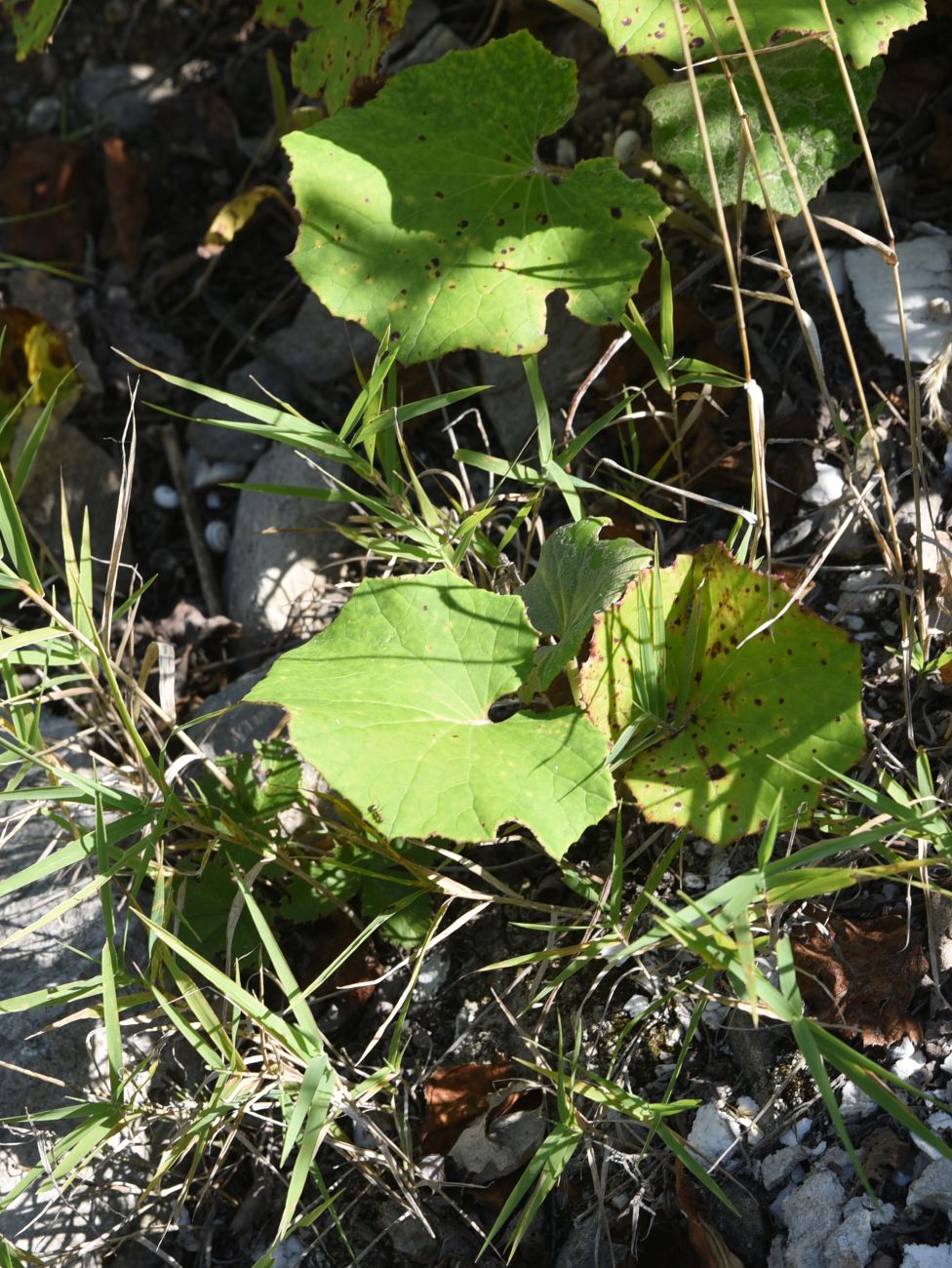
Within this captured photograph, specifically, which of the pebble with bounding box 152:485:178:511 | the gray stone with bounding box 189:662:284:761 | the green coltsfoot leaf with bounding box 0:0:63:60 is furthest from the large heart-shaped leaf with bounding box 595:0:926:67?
the pebble with bounding box 152:485:178:511

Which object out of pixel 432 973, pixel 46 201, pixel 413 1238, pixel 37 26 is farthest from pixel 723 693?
pixel 46 201

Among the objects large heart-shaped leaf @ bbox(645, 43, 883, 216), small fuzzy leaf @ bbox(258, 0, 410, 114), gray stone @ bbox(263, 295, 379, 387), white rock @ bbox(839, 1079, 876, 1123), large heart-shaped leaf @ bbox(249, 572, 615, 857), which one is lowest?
white rock @ bbox(839, 1079, 876, 1123)

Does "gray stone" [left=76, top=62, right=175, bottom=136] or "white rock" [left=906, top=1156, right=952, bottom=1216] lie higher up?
"gray stone" [left=76, top=62, right=175, bottom=136]

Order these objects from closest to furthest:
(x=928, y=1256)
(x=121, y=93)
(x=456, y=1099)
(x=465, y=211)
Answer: (x=928, y=1256) → (x=456, y=1099) → (x=465, y=211) → (x=121, y=93)

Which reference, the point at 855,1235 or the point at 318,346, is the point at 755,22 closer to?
the point at 318,346

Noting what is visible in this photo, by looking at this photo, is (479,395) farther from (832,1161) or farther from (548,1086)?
(832,1161)

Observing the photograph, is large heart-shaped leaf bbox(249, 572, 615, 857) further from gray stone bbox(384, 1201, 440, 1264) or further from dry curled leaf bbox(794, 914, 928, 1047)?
gray stone bbox(384, 1201, 440, 1264)

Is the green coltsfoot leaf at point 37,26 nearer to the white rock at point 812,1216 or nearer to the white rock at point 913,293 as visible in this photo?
the white rock at point 913,293
